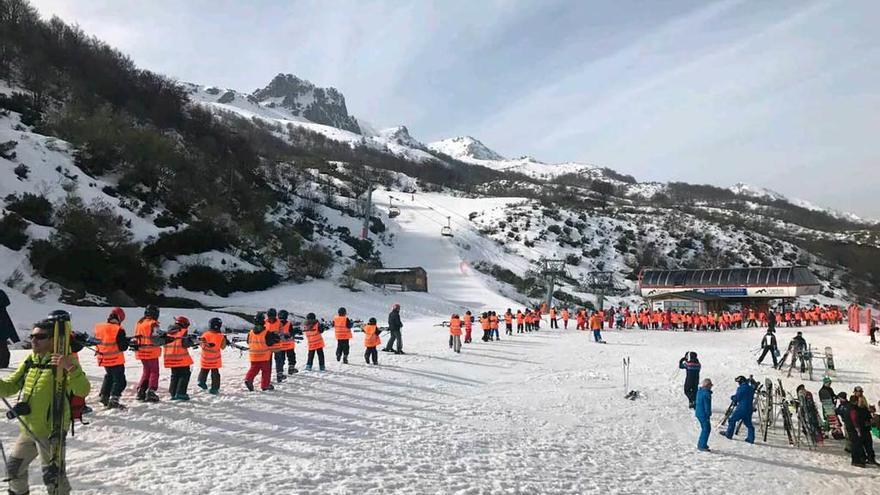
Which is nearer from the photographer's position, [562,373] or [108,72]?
[562,373]

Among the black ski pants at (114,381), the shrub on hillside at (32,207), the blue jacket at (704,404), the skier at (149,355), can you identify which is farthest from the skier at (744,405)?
the shrub on hillside at (32,207)

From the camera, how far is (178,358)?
953 centimetres

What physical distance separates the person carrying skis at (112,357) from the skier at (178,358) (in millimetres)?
814

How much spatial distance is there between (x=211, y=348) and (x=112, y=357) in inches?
74.1

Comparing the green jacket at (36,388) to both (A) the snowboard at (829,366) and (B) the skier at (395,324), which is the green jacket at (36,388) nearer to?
(B) the skier at (395,324)

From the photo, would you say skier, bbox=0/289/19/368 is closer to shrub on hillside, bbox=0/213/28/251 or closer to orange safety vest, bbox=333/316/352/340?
orange safety vest, bbox=333/316/352/340

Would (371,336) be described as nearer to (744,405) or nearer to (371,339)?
(371,339)

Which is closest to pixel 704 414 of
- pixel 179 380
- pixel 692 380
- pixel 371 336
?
pixel 692 380

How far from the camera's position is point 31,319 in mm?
18281

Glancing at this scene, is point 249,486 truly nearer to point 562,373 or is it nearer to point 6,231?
point 562,373

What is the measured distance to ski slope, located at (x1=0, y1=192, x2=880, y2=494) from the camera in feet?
21.7

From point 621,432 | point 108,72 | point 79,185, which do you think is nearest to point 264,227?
point 79,185

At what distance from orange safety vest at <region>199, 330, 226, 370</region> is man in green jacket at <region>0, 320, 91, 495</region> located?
5428 mm

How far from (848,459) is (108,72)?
5450 centimetres
